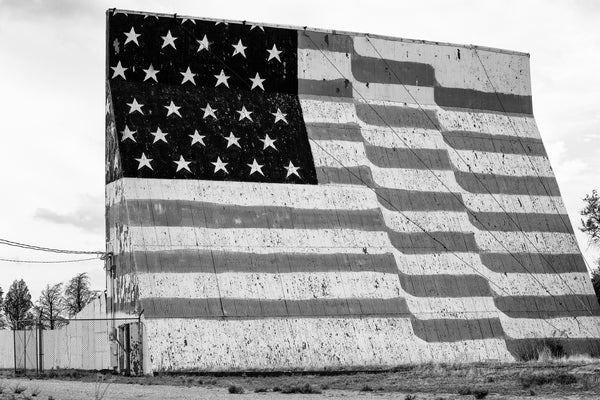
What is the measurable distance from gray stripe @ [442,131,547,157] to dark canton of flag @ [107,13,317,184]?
24.6 ft

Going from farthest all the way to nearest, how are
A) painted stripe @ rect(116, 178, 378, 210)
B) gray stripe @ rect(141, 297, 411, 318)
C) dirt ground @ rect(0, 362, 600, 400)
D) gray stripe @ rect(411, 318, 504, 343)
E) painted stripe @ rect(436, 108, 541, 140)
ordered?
painted stripe @ rect(436, 108, 541, 140) → gray stripe @ rect(411, 318, 504, 343) → painted stripe @ rect(116, 178, 378, 210) → gray stripe @ rect(141, 297, 411, 318) → dirt ground @ rect(0, 362, 600, 400)

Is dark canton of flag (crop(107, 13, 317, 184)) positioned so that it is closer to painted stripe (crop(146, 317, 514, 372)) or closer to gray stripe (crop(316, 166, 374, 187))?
gray stripe (crop(316, 166, 374, 187))

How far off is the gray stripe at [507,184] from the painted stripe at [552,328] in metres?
6.03

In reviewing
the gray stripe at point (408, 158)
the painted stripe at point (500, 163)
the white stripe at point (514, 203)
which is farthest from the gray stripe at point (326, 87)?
the white stripe at point (514, 203)

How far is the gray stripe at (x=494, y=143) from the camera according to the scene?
149 ft

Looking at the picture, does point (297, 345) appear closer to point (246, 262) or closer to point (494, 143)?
point (246, 262)

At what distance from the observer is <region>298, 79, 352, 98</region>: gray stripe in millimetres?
43156

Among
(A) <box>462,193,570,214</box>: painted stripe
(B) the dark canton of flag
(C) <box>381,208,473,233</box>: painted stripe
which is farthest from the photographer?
(A) <box>462,193,570,214</box>: painted stripe

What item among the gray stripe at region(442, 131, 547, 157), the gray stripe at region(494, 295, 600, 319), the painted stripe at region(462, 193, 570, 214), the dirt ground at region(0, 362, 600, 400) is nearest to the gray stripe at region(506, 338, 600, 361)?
the gray stripe at region(494, 295, 600, 319)

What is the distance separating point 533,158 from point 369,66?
901 cm

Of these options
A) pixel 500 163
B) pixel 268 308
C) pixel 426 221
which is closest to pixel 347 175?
pixel 426 221

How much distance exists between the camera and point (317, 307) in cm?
3875

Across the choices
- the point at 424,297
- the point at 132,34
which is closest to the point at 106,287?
the point at 132,34

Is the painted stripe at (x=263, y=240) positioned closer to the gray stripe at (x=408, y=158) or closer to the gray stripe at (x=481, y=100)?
the gray stripe at (x=408, y=158)
